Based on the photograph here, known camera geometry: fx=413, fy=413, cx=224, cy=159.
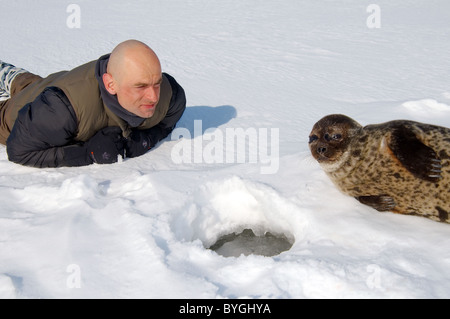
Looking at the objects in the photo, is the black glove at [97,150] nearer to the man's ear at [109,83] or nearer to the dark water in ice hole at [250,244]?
the man's ear at [109,83]

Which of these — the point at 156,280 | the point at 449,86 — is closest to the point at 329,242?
the point at 156,280

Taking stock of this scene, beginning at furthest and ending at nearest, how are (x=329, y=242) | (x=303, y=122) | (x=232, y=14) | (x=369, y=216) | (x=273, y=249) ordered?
(x=232, y=14)
(x=303, y=122)
(x=273, y=249)
(x=369, y=216)
(x=329, y=242)

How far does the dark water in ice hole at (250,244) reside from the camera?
6.80ft

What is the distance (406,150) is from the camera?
183 cm

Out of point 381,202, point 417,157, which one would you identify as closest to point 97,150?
point 381,202

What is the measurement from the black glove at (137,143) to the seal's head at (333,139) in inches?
47.7

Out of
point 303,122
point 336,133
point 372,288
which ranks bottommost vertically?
point 372,288

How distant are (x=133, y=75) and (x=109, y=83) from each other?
165 millimetres

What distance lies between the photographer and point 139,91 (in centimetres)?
240

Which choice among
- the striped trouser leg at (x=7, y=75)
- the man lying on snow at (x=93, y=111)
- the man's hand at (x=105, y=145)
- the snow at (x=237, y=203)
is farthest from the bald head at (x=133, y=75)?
the striped trouser leg at (x=7, y=75)

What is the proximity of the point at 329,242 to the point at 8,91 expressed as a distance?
282cm

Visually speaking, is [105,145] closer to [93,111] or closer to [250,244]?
[93,111]

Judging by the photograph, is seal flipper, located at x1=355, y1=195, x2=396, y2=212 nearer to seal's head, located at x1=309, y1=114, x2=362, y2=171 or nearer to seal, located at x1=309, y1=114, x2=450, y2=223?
seal, located at x1=309, y1=114, x2=450, y2=223

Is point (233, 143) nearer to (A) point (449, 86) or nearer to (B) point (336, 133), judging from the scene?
(B) point (336, 133)
